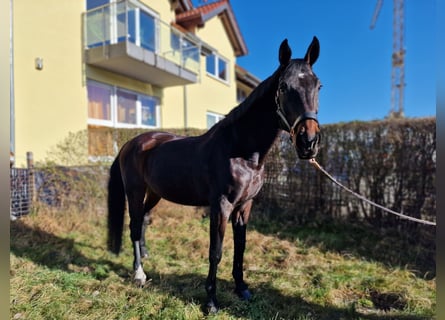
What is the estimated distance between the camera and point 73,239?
4.21 m

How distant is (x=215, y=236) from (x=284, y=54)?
5.30 ft

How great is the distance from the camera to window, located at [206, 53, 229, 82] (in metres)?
14.0

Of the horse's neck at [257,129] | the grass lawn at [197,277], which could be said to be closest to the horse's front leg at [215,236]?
the grass lawn at [197,277]

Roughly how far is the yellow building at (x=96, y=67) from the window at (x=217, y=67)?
7.08 ft

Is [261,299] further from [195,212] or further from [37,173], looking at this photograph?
[37,173]

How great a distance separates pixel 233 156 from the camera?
235 cm

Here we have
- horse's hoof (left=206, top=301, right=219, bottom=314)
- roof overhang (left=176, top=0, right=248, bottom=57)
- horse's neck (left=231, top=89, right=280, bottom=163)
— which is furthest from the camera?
roof overhang (left=176, top=0, right=248, bottom=57)

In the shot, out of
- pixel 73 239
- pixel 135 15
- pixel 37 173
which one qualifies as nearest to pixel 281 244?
pixel 73 239

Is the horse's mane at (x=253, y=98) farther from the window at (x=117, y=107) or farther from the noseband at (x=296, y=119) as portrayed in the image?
the window at (x=117, y=107)

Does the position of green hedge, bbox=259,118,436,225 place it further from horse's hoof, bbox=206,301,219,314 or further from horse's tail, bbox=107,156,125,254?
horse's hoof, bbox=206,301,219,314

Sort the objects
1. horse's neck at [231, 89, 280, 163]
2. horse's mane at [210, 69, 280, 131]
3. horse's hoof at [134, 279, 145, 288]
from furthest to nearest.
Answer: horse's hoof at [134, 279, 145, 288]
horse's neck at [231, 89, 280, 163]
horse's mane at [210, 69, 280, 131]

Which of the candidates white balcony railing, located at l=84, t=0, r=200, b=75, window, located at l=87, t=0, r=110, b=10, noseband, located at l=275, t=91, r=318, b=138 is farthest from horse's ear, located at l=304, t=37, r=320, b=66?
window, located at l=87, t=0, r=110, b=10

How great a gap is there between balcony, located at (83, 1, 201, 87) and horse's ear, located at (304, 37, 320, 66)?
674cm

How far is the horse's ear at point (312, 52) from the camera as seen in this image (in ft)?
6.55
